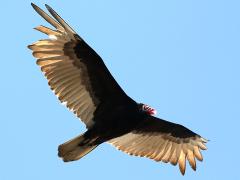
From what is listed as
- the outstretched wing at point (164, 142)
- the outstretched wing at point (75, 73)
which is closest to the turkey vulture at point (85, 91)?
the outstretched wing at point (75, 73)

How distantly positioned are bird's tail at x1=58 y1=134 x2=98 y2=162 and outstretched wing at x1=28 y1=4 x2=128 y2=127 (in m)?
0.31

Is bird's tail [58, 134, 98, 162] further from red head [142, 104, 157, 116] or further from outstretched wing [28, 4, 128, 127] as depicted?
red head [142, 104, 157, 116]

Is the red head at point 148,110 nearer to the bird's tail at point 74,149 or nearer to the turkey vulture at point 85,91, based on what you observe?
the turkey vulture at point 85,91

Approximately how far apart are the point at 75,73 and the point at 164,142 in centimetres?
200

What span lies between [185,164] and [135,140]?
0.88m

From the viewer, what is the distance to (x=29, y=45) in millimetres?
10836

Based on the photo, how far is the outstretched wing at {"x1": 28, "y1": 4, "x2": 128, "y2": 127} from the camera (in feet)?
35.8

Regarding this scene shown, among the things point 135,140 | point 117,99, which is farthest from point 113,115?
point 135,140

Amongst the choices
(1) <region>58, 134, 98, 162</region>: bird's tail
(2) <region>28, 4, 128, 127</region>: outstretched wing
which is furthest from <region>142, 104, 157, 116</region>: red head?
(1) <region>58, 134, 98, 162</region>: bird's tail

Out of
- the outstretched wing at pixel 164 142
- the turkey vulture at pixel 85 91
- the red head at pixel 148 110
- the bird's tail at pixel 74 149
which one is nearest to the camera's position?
the bird's tail at pixel 74 149

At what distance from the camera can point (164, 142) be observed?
12094 millimetres

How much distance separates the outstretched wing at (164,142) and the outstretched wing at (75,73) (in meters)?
0.96

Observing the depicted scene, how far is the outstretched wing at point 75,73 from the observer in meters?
10.9

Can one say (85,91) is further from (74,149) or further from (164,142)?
(164,142)
